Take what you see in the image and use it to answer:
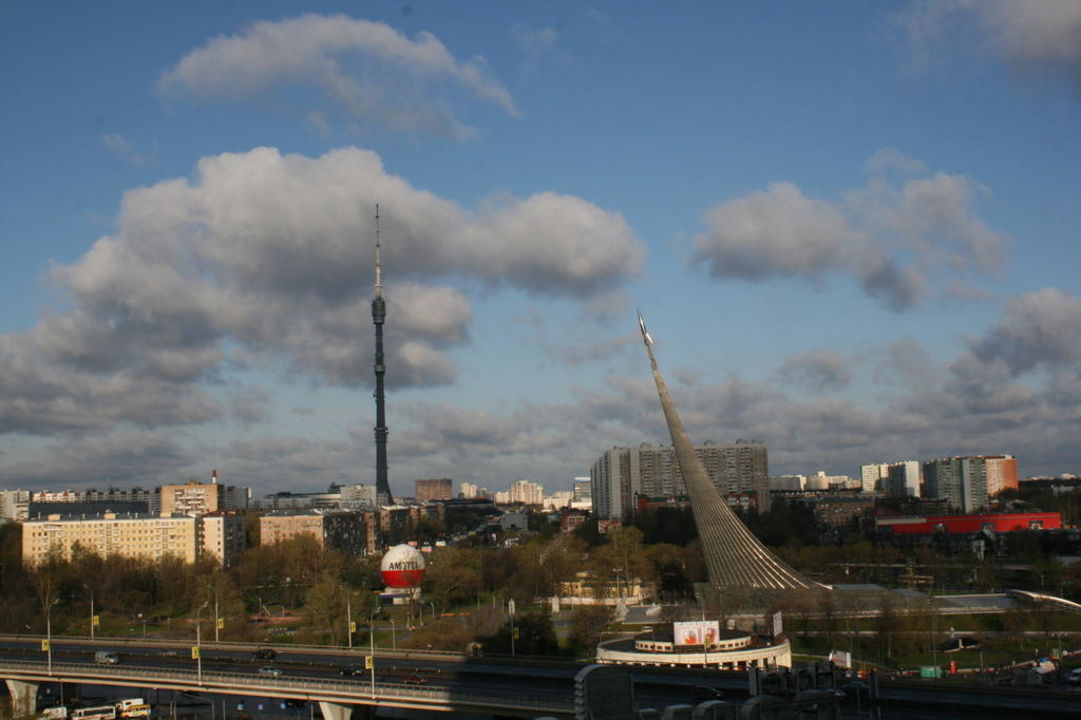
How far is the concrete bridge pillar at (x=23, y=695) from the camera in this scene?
143ft

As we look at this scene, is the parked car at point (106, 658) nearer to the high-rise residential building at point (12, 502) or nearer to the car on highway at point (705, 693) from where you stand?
the car on highway at point (705, 693)

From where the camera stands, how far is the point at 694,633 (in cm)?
3969

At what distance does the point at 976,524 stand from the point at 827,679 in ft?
289

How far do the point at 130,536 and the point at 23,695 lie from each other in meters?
62.8

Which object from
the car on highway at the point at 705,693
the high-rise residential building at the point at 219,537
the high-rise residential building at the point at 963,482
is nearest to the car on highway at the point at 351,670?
the car on highway at the point at 705,693

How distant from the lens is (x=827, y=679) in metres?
19.8

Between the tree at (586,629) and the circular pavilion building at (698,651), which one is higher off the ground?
the circular pavilion building at (698,651)

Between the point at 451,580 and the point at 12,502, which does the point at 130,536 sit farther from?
the point at 12,502

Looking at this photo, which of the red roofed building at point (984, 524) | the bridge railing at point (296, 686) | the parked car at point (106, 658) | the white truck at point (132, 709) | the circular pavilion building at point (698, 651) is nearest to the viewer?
the bridge railing at point (296, 686)

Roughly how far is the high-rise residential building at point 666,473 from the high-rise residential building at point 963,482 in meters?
29.9

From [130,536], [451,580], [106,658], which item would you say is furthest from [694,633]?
[130,536]

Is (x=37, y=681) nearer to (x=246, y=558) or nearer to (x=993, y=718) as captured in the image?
(x=993, y=718)

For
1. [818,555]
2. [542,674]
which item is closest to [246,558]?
[818,555]

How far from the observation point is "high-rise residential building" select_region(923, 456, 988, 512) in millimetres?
163413
